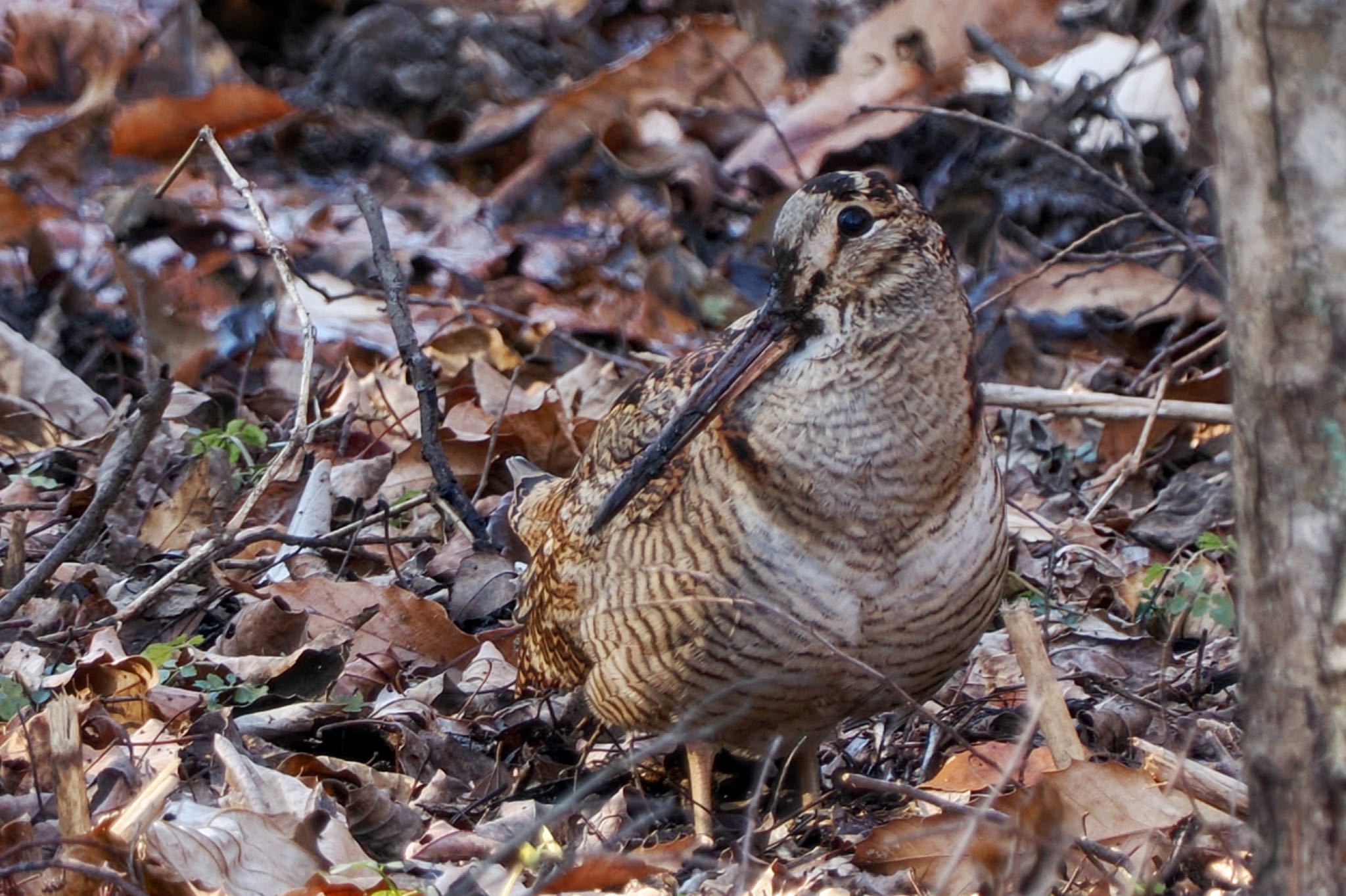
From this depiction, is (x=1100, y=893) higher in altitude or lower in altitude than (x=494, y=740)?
higher

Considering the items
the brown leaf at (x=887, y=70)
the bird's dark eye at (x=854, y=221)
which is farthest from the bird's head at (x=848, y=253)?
the brown leaf at (x=887, y=70)

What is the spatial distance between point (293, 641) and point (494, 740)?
517 millimetres

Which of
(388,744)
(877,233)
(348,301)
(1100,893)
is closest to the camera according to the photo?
(1100,893)

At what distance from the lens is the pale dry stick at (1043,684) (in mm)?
2617

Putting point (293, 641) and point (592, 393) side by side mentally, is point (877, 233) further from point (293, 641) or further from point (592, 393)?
point (592, 393)

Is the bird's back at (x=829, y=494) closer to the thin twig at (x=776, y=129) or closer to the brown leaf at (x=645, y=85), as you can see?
the thin twig at (x=776, y=129)

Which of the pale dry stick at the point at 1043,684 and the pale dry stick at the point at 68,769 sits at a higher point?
the pale dry stick at the point at 68,769

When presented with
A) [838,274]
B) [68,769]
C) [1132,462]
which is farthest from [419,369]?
[1132,462]

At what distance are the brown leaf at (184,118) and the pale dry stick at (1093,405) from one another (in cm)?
356

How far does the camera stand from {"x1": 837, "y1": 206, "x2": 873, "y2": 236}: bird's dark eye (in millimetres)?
2916

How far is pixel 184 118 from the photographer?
266 inches

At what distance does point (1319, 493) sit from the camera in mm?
1707

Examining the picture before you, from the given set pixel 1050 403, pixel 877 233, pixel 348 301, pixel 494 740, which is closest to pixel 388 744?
pixel 494 740

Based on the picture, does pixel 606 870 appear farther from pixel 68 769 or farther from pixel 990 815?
pixel 68 769
